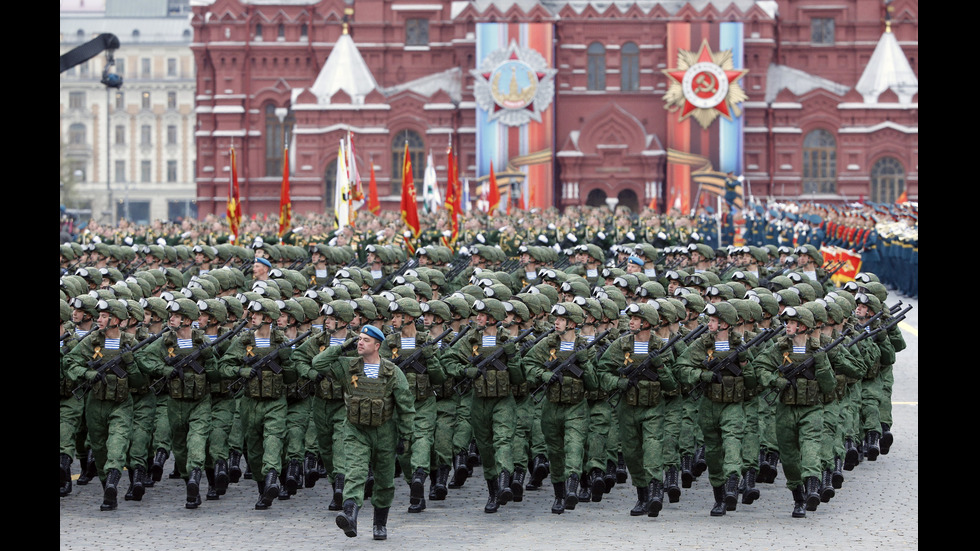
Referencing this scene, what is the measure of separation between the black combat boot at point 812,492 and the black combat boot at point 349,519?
3621mm

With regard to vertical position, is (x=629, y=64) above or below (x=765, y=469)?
above

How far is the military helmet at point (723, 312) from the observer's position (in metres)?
12.0

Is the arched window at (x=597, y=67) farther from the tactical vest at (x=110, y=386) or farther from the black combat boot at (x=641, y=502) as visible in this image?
the black combat boot at (x=641, y=502)

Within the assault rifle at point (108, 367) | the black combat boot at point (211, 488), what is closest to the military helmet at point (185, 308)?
the assault rifle at point (108, 367)

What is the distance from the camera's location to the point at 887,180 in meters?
53.5

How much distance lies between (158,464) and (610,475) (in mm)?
3866

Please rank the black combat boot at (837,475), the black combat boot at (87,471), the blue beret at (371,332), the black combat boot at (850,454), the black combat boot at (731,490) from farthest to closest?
the black combat boot at (850,454) < the black combat boot at (87,471) < the black combat boot at (837,475) < the black combat boot at (731,490) < the blue beret at (371,332)

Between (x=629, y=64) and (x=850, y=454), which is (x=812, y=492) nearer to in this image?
(x=850, y=454)

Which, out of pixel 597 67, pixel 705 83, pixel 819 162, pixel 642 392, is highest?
pixel 597 67

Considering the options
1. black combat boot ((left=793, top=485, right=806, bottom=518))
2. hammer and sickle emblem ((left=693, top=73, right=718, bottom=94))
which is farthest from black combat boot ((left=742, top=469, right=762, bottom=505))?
hammer and sickle emblem ((left=693, top=73, right=718, bottom=94))

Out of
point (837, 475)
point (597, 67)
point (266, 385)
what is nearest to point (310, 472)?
point (266, 385)

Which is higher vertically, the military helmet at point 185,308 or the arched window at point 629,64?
the arched window at point 629,64
